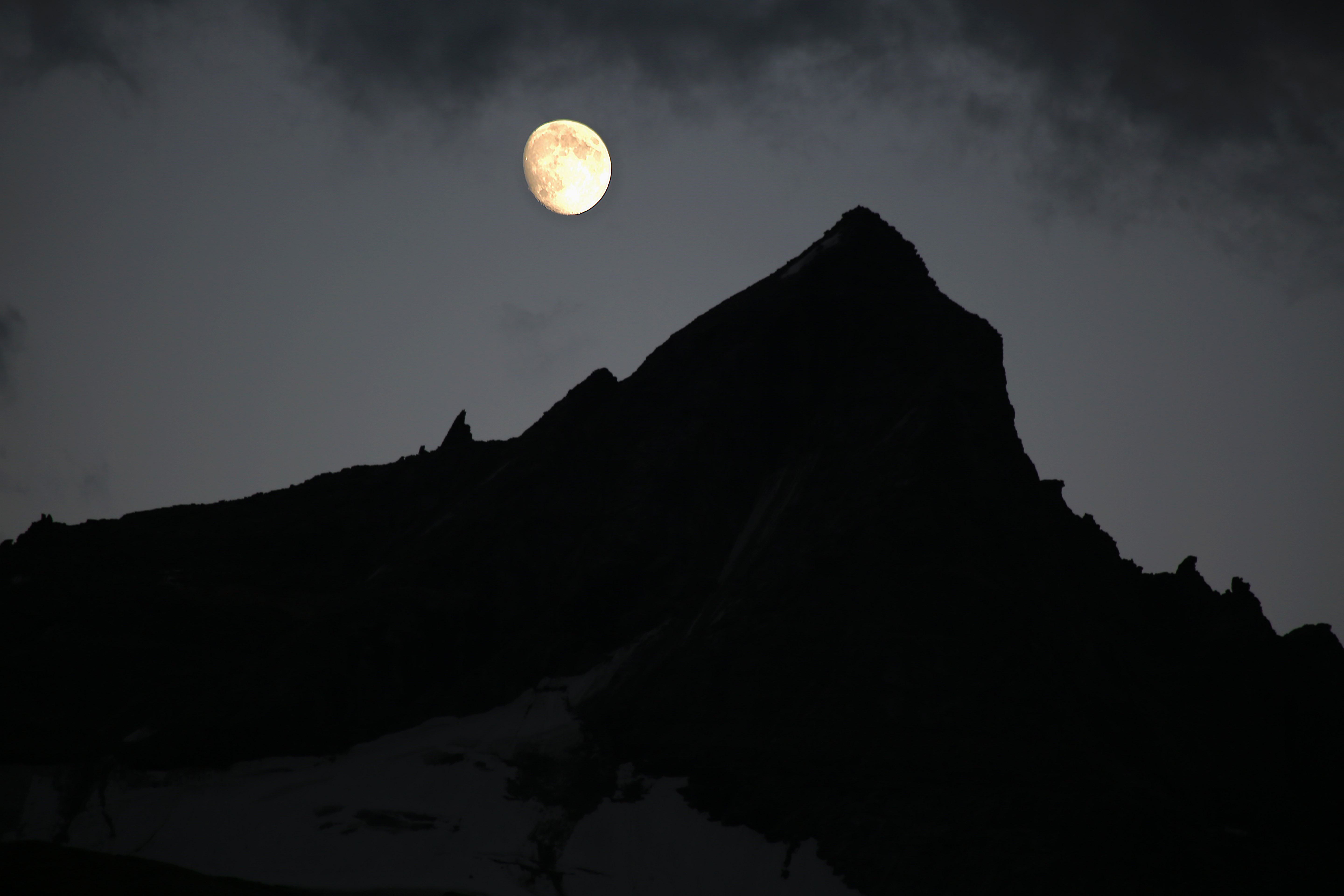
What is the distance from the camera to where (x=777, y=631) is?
6019cm

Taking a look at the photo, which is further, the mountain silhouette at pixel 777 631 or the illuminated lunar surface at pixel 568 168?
the illuminated lunar surface at pixel 568 168

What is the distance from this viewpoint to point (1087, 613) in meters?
64.4

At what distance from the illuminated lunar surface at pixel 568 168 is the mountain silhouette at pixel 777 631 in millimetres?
14484

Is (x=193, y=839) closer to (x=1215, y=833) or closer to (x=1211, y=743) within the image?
(x=1215, y=833)

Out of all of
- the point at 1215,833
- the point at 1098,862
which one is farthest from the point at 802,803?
the point at 1215,833

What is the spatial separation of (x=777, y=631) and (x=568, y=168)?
3450cm

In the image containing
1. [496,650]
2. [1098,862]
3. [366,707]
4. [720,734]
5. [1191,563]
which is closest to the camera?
[1098,862]

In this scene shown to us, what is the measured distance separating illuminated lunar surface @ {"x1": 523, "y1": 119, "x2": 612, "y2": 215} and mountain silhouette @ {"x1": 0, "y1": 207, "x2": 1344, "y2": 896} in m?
14.5

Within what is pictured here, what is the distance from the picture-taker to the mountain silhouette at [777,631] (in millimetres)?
51406

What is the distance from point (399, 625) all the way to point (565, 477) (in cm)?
1663

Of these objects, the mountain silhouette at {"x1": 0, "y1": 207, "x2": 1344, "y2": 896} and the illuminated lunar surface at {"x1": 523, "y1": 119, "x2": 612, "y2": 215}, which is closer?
the mountain silhouette at {"x1": 0, "y1": 207, "x2": 1344, "y2": 896}

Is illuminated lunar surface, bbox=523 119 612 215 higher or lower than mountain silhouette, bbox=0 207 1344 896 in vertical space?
higher

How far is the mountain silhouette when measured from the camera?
169 ft

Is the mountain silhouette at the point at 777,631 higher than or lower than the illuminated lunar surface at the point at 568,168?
lower
